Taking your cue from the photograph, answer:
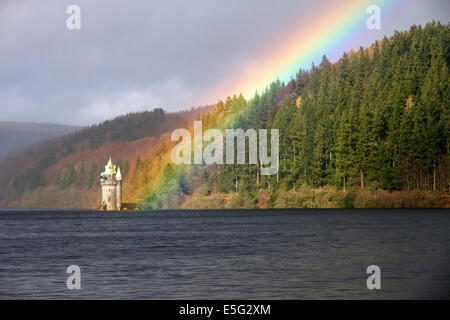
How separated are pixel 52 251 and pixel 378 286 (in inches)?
1712

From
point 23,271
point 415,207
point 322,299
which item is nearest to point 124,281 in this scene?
point 23,271

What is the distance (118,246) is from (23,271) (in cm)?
2684

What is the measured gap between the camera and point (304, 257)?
65.6 metres

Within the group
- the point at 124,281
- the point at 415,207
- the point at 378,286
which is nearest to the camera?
the point at 378,286

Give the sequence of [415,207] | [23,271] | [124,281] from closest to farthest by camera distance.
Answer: [124,281]
[23,271]
[415,207]

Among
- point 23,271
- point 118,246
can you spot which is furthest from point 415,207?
point 23,271

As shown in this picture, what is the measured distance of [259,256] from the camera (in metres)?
67.9

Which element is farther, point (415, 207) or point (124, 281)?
point (415, 207)
